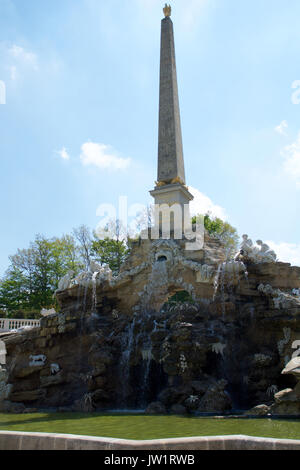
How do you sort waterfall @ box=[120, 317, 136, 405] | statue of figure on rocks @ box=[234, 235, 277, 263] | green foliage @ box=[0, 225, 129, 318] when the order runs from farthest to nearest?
1. green foliage @ box=[0, 225, 129, 318]
2. statue of figure on rocks @ box=[234, 235, 277, 263]
3. waterfall @ box=[120, 317, 136, 405]

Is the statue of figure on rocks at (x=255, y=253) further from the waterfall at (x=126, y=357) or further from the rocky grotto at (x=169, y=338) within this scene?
the waterfall at (x=126, y=357)

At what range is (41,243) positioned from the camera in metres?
33.3

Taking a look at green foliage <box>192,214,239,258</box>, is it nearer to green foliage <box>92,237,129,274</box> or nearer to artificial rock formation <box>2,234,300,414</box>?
green foliage <box>92,237,129,274</box>

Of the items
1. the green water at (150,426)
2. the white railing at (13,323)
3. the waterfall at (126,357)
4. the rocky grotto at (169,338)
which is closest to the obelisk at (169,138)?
the rocky grotto at (169,338)

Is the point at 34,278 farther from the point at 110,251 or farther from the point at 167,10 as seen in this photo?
the point at 167,10

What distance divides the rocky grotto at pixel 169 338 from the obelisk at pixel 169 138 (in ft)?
0.27

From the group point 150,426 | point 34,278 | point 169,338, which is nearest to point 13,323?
point 34,278

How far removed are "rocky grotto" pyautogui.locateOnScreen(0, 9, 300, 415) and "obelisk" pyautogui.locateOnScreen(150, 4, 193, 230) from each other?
8cm

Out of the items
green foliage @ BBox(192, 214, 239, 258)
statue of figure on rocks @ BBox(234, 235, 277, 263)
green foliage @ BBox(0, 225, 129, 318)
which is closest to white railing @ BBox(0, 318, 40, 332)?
green foliage @ BBox(0, 225, 129, 318)

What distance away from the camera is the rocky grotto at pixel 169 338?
11.8m

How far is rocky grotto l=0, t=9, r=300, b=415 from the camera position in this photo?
38.8 ft
